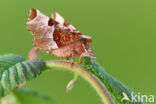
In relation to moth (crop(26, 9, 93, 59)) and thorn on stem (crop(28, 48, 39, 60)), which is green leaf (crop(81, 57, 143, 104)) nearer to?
moth (crop(26, 9, 93, 59))

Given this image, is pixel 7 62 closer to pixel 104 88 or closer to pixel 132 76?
pixel 104 88

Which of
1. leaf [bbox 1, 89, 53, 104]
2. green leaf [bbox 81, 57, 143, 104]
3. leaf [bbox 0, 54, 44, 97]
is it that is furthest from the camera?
leaf [bbox 1, 89, 53, 104]

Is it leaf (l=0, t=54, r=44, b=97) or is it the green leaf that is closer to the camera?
leaf (l=0, t=54, r=44, b=97)

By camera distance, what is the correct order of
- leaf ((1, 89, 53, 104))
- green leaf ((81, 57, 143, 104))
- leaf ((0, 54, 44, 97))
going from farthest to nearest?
leaf ((1, 89, 53, 104)) → green leaf ((81, 57, 143, 104)) → leaf ((0, 54, 44, 97))

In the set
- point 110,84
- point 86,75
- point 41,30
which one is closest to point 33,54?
point 41,30

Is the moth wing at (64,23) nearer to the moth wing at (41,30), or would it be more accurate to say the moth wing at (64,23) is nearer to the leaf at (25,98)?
the moth wing at (41,30)

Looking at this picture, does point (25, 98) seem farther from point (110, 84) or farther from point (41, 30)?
point (110, 84)

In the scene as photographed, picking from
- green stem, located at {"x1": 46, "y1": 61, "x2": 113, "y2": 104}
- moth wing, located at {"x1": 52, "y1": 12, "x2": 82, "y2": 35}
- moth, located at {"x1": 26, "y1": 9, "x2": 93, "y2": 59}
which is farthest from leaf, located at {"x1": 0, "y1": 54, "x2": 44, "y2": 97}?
moth wing, located at {"x1": 52, "y1": 12, "x2": 82, "y2": 35}
